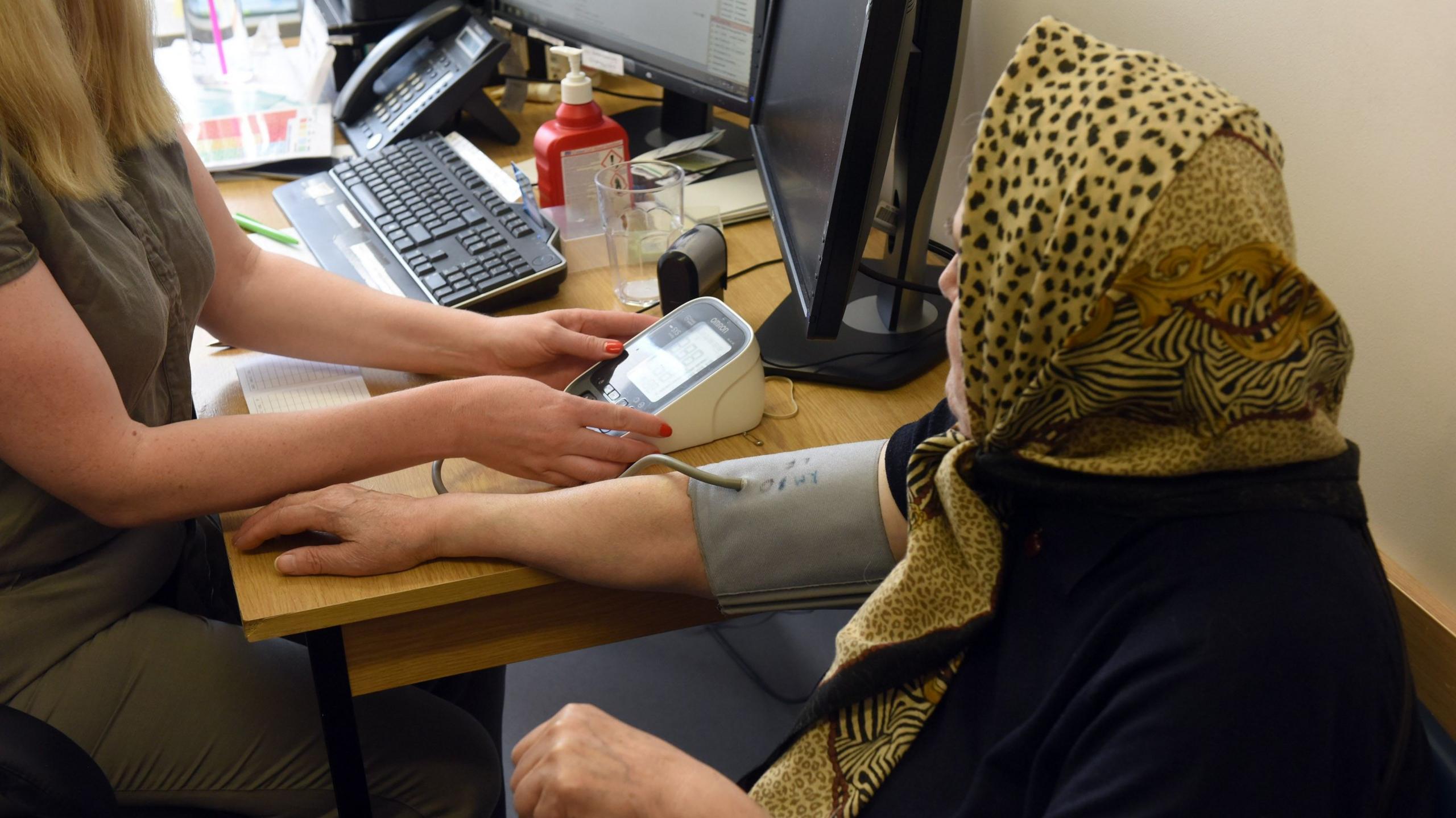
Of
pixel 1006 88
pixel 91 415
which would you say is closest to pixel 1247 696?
pixel 1006 88

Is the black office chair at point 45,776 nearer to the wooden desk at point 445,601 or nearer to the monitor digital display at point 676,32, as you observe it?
the wooden desk at point 445,601

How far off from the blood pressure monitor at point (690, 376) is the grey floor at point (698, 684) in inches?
38.5

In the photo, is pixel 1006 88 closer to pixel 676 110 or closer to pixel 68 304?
pixel 68 304

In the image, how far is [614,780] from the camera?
827 millimetres

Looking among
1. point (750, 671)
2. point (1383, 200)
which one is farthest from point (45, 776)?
point (750, 671)

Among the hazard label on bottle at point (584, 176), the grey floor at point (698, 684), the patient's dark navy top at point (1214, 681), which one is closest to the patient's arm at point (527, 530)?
the patient's dark navy top at point (1214, 681)

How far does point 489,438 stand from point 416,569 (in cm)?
14

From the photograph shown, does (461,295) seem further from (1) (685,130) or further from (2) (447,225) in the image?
(1) (685,130)

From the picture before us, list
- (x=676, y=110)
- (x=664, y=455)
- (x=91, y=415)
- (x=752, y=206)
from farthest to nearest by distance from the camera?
1. (x=676, y=110)
2. (x=752, y=206)
3. (x=664, y=455)
4. (x=91, y=415)

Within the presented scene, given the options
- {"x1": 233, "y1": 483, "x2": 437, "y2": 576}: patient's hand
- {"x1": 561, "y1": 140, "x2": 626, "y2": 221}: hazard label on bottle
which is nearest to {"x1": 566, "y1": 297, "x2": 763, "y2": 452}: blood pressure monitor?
{"x1": 233, "y1": 483, "x2": 437, "y2": 576}: patient's hand

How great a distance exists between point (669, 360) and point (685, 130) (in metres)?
0.77

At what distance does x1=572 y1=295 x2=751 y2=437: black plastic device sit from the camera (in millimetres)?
1073

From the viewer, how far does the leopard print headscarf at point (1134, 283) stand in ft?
2.04

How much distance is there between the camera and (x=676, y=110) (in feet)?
5.77
